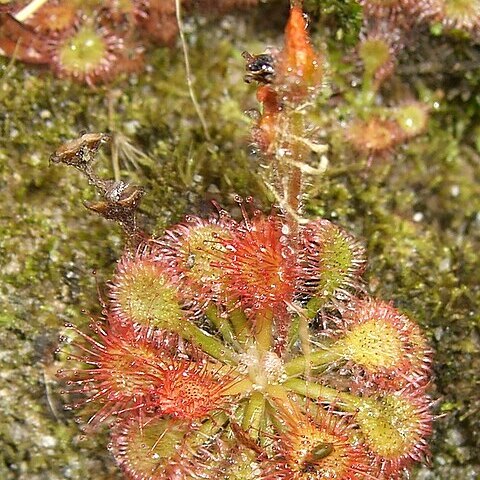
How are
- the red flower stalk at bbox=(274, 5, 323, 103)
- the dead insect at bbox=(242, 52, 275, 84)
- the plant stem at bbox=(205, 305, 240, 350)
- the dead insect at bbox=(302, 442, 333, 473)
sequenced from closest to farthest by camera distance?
the red flower stalk at bbox=(274, 5, 323, 103) → the dead insect at bbox=(242, 52, 275, 84) → the dead insect at bbox=(302, 442, 333, 473) → the plant stem at bbox=(205, 305, 240, 350)

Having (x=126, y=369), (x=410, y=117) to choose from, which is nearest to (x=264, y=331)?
(x=126, y=369)

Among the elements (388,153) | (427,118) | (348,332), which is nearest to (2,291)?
(348,332)

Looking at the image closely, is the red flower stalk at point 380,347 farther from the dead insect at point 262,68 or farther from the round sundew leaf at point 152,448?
the dead insect at point 262,68

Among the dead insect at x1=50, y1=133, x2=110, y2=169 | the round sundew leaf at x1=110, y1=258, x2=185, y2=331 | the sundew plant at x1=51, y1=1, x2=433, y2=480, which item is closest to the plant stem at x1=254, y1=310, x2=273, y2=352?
the sundew plant at x1=51, y1=1, x2=433, y2=480

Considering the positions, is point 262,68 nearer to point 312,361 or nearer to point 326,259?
point 326,259

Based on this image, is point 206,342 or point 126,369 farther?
point 206,342

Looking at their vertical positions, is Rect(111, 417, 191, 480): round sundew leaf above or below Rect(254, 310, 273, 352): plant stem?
below

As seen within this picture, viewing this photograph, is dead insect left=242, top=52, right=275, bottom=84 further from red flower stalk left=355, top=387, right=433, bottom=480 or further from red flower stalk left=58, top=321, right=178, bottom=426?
red flower stalk left=355, top=387, right=433, bottom=480
